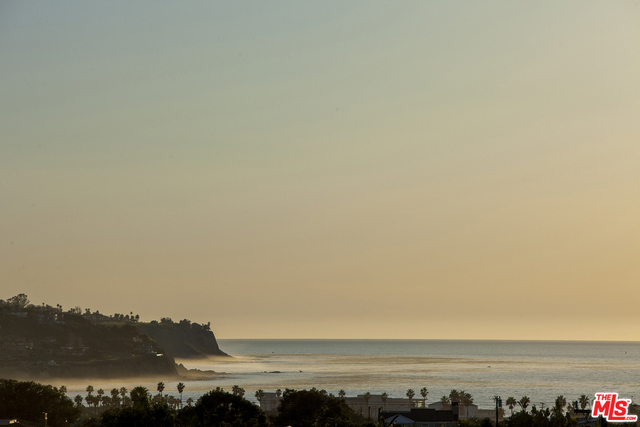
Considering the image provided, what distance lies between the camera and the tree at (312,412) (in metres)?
97.5

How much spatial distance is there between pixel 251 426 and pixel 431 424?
30786 millimetres

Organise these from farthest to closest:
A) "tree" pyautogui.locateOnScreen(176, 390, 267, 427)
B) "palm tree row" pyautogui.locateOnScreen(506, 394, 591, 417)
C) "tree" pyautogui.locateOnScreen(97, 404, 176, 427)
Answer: "palm tree row" pyautogui.locateOnScreen(506, 394, 591, 417), "tree" pyautogui.locateOnScreen(176, 390, 267, 427), "tree" pyautogui.locateOnScreen(97, 404, 176, 427)

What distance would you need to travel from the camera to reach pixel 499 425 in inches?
3469

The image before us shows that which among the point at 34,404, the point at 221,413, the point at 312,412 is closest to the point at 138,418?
the point at 221,413

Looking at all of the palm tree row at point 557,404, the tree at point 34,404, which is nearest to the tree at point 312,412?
the palm tree row at point 557,404

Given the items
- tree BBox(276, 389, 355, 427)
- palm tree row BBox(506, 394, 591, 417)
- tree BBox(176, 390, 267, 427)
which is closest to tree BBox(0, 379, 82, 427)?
tree BBox(176, 390, 267, 427)

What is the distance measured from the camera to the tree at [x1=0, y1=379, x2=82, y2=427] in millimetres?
102750

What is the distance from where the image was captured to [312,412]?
99.1 metres

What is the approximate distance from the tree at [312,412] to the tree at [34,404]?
33.2 meters

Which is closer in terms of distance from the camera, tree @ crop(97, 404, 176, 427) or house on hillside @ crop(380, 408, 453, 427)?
tree @ crop(97, 404, 176, 427)

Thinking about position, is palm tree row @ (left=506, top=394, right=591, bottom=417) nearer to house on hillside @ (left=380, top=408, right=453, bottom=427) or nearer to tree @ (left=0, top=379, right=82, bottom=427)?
house on hillside @ (left=380, top=408, right=453, bottom=427)

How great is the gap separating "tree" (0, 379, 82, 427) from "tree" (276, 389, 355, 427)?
3319cm

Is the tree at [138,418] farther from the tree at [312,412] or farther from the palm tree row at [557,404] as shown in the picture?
the palm tree row at [557,404]

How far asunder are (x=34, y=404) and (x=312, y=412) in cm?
4329
